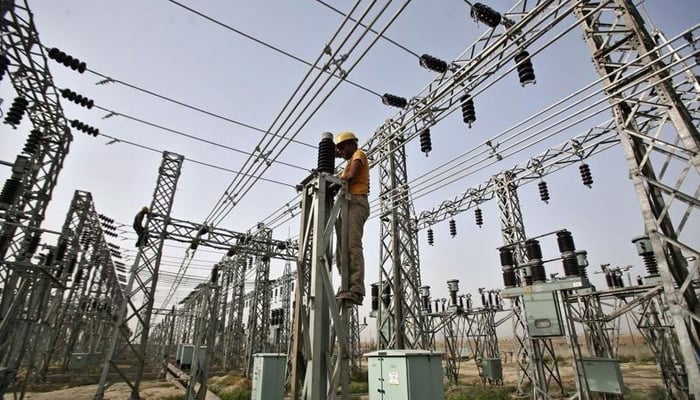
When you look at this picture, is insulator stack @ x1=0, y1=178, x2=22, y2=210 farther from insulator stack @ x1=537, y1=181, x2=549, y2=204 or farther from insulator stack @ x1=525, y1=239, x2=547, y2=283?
insulator stack @ x1=537, y1=181, x2=549, y2=204

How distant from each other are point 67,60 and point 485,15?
9324 millimetres

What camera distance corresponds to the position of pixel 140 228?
40.1 feet

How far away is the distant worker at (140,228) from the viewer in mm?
12065

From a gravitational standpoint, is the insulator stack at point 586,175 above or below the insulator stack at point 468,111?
above

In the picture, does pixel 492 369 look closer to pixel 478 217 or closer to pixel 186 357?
pixel 478 217

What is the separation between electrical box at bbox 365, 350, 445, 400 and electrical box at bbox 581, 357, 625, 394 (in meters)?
5.69

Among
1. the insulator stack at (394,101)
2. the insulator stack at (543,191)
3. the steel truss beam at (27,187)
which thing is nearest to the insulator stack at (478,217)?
the insulator stack at (543,191)

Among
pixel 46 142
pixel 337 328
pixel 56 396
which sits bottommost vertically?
pixel 56 396

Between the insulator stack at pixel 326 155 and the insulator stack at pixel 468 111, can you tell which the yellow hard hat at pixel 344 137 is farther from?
A: the insulator stack at pixel 468 111

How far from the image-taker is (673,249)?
4.54 meters

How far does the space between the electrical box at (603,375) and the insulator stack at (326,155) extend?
1073 centimetres

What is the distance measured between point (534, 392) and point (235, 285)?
71.7ft

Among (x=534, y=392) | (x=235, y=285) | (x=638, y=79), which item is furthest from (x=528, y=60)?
(x=235, y=285)

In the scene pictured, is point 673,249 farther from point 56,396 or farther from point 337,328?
point 56,396
